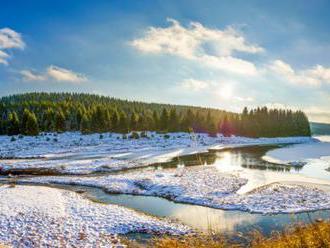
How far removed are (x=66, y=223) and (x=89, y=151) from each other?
42.2 metres

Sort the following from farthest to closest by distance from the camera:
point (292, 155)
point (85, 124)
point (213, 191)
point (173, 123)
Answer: point (173, 123), point (85, 124), point (292, 155), point (213, 191)

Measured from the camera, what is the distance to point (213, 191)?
928 inches

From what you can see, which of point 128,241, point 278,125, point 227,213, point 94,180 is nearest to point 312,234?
point 128,241

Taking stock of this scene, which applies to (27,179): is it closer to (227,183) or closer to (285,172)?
(227,183)

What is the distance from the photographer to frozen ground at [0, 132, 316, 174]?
37.8m

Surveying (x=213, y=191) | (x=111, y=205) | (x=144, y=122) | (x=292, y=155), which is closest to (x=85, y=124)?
(x=144, y=122)

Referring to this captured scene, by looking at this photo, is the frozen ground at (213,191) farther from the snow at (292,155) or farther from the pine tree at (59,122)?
the pine tree at (59,122)

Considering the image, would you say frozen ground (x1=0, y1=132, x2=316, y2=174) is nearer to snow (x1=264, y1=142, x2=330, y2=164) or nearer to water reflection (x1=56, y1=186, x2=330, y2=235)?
snow (x1=264, y1=142, x2=330, y2=164)

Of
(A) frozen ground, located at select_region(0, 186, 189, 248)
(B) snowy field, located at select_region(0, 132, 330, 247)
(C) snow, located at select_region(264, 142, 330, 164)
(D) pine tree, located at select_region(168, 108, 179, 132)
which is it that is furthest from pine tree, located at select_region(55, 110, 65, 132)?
(A) frozen ground, located at select_region(0, 186, 189, 248)

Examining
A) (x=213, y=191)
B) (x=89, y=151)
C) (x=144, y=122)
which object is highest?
(x=144, y=122)

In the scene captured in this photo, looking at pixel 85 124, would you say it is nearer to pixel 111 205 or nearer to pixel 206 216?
pixel 111 205

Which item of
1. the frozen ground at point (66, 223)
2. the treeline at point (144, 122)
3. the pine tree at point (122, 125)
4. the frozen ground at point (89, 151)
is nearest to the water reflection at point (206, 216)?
the frozen ground at point (66, 223)

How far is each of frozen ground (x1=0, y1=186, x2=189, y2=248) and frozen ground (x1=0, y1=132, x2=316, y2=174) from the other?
14645 millimetres

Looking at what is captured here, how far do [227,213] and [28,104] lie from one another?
127 m
